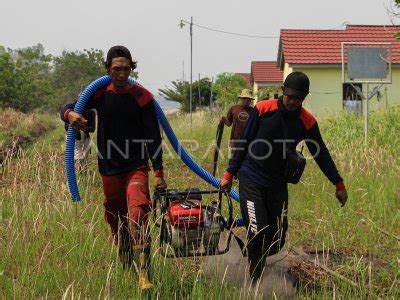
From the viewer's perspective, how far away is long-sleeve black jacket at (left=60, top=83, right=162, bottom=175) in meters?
3.87

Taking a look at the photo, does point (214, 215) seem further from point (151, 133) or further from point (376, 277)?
point (376, 277)

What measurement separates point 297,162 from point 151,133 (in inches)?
46.1

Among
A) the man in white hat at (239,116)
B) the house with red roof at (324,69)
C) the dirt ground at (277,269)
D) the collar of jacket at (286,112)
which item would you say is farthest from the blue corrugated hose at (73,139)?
the house with red roof at (324,69)

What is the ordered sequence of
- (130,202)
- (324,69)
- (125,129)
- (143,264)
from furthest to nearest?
(324,69) → (125,129) → (130,202) → (143,264)

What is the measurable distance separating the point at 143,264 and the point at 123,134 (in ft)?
3.55

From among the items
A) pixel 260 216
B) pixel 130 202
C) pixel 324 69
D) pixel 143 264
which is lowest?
pixel 143 264

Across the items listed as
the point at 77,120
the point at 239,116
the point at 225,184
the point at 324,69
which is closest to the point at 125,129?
the point at 77,120

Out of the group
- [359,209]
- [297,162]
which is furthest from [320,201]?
[297,162]

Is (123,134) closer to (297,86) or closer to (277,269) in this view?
(297,86)

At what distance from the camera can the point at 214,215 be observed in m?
3.47

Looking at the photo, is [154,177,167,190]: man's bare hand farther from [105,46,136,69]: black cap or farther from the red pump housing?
[105,46,136,69]: black cap

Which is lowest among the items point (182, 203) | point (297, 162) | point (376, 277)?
point (376, 277)

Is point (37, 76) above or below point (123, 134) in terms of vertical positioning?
above

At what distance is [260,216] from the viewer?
155 inches
